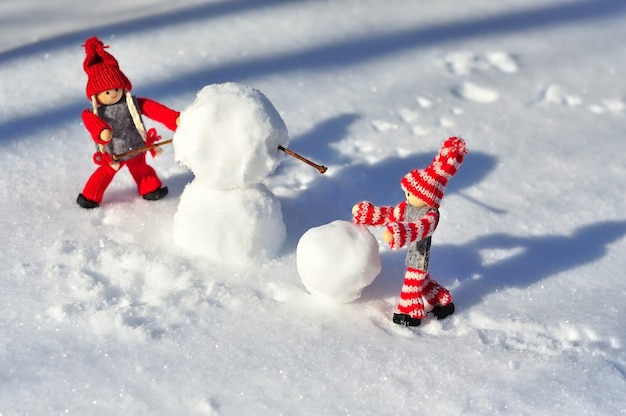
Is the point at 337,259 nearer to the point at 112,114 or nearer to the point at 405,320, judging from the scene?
the point at 405,320

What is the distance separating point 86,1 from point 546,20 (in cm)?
231

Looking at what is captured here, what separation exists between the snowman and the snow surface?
75 millimetres

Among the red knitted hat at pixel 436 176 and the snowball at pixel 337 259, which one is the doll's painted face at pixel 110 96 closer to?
the snowball at pixel 337 259

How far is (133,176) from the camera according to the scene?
7.72 feet

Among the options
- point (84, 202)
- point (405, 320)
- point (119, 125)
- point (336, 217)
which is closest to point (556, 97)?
point (336, 217)

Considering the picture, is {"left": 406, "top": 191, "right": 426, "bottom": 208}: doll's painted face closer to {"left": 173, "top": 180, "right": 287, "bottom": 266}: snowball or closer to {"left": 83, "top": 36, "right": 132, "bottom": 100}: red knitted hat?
{"left": 173, "top": 180, "right": 287, "bottom": 266}: snowball

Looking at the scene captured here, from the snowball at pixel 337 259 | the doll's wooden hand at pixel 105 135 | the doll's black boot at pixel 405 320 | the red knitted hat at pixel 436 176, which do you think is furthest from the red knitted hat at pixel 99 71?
the doll's black boot at pixel 405 320

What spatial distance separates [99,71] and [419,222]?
3.36 feet

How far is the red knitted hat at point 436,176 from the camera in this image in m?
1.83

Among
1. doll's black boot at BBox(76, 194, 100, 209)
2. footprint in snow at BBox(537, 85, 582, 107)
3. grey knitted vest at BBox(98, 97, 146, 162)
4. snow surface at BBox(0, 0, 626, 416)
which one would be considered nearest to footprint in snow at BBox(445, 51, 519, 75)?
snow surface at BBox(0, 0, 626, 416)

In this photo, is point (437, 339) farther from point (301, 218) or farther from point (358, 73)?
point (358, 73)

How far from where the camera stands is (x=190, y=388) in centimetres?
165

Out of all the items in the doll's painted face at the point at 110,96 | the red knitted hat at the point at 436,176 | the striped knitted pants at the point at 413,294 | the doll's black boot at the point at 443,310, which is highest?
the doll's painted face at the point at 110,96

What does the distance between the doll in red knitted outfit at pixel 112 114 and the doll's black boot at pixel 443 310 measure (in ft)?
2.94
